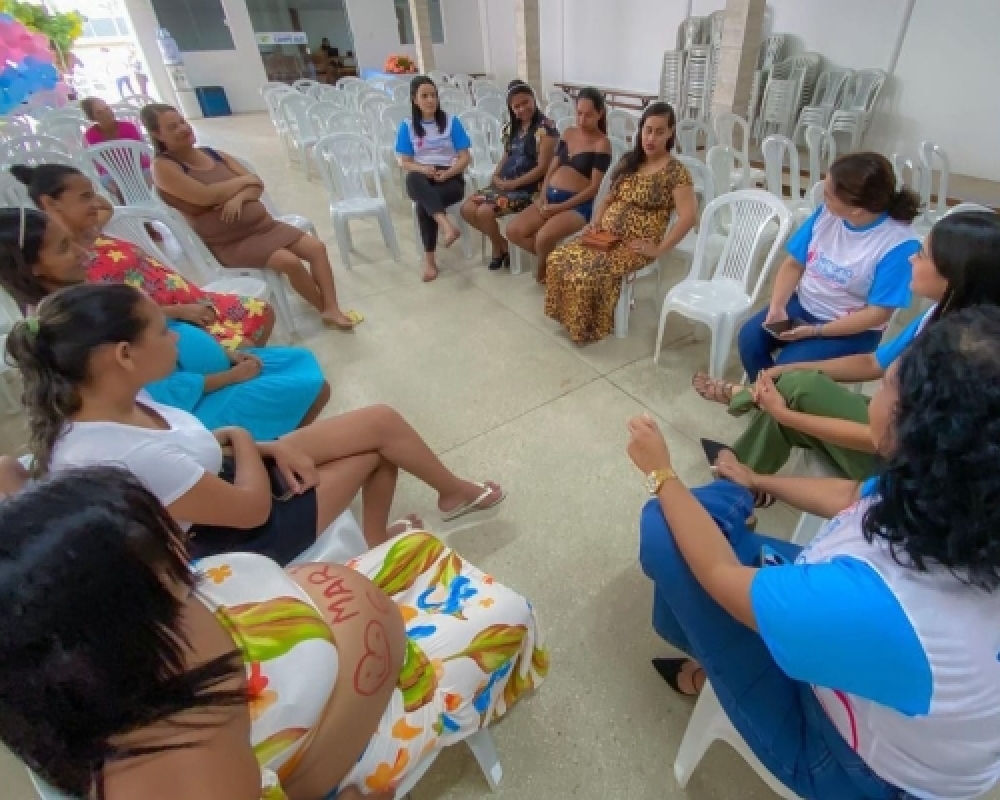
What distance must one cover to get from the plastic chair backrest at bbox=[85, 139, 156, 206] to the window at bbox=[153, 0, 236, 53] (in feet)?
31.1

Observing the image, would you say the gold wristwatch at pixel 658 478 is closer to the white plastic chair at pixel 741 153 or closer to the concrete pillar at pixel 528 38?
the white plastic chair at pixel 741 153

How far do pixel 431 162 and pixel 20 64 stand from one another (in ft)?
16.9

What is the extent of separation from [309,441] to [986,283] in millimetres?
1702

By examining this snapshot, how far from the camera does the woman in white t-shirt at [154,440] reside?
93 centimetres

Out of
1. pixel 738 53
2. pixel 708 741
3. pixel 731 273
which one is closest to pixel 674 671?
pixel 708 741

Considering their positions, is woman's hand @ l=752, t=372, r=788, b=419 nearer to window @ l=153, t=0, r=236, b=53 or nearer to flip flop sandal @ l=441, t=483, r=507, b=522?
flip flop sandal @ l=441, t=483, r=507, b=522

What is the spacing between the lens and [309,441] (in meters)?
1.34

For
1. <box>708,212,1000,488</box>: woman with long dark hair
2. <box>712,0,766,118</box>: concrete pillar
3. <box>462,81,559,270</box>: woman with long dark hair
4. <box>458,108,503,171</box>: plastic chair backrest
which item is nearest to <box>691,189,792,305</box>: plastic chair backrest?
<box>708,212,1000,488</box>: woman with long dark hair

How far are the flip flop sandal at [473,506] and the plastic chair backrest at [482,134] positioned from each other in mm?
3212

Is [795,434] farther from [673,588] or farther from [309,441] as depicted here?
[309,441]

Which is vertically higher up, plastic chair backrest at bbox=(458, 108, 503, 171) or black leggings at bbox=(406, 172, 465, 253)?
plastic chair backrest at bbox=(458, 108, 503, 171)

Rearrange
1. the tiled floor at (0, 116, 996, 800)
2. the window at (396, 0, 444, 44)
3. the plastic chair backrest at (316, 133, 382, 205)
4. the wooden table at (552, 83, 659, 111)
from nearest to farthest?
the tiled floor at (0, 116, 996, 800), the plastic chair backrest at (316, 133, 382, 205), the wooden table at (552, 83, 659, 111), the window at (396, 0, 444, 44)

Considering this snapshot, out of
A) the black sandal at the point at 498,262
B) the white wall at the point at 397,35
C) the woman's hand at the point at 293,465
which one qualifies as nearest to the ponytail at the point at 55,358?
the woman's hand at the point at 293,465

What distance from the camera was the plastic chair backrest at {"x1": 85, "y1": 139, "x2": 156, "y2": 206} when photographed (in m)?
3.30
